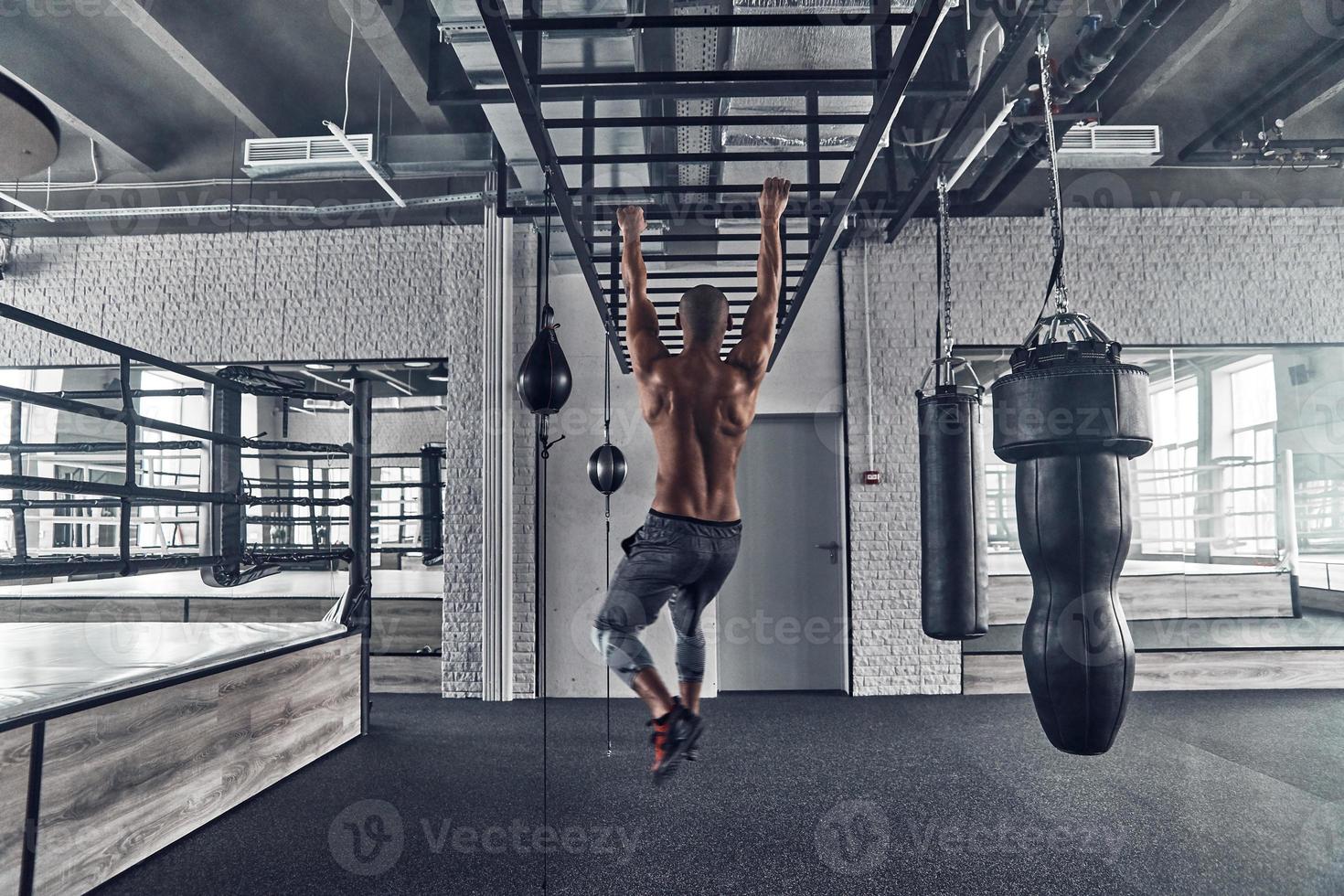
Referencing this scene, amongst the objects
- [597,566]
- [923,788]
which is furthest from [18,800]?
[597,566]

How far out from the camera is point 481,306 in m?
6.16

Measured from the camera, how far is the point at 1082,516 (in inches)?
69.9

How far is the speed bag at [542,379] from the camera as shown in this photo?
2592mm

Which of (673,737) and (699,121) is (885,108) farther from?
(673,737)

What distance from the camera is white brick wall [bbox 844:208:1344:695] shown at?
6254mm

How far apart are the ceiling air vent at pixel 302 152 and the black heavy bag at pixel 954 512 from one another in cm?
363

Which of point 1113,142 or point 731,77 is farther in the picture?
point 1113,142

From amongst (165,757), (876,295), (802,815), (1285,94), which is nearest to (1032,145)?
(1285,94)

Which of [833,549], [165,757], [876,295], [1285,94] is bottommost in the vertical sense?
[165,757]

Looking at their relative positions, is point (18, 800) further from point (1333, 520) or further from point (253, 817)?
point (1333, 520)

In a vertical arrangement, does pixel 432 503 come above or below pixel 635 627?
above

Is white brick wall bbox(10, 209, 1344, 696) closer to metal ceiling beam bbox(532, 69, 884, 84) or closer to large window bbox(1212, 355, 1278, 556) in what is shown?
large window bbox(1212, 355, 1278, 556)

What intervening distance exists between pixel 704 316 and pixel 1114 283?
17.3 feet

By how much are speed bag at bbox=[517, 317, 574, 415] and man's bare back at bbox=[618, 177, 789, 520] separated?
0.32 m
